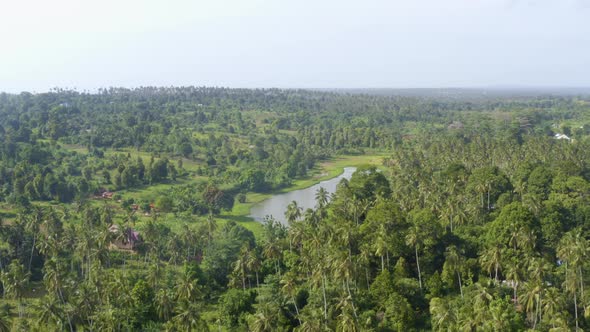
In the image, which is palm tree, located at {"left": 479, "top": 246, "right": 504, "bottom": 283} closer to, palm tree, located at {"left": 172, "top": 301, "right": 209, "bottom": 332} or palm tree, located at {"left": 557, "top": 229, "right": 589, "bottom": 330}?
palm tree, located at {"left": 557, "top": 229, "right": 589, "bottom": 330}

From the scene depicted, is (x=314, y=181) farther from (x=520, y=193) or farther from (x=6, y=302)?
(x=6, y=302)

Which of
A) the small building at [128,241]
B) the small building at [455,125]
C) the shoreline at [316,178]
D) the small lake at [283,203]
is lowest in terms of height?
the small lake at [283,203]

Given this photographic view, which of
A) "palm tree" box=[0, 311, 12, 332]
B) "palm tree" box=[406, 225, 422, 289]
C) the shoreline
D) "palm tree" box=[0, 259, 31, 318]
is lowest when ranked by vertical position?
the shoreline

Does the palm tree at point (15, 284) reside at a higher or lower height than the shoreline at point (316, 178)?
higher

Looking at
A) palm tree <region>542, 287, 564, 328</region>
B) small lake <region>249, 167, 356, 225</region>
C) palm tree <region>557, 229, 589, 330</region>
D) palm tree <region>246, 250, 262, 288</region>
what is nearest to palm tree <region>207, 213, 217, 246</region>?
palm tree <region>246, 250, 262, 288</region>

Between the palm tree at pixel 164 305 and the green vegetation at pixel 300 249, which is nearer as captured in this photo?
the green vegetation at pixel 300 249

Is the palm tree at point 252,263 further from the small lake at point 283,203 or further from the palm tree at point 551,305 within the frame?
the small lake at point 283,203

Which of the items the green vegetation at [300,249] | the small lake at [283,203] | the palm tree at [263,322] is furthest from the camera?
the small lake at [283,203]

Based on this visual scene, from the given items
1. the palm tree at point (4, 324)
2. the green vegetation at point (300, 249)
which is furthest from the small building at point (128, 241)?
the palm tree at point (4, 324)

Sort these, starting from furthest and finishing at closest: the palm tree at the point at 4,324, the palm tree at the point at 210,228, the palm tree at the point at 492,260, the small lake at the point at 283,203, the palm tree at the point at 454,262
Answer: the small lake at the point at 283,203
the palm tree at the point at 210,228
the palm tree at the point at 454,262
the palm tree at the point at 492,260
the palm tree at the point at 4,324

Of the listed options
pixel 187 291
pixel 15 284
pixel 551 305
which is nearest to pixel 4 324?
pixel 15 284
